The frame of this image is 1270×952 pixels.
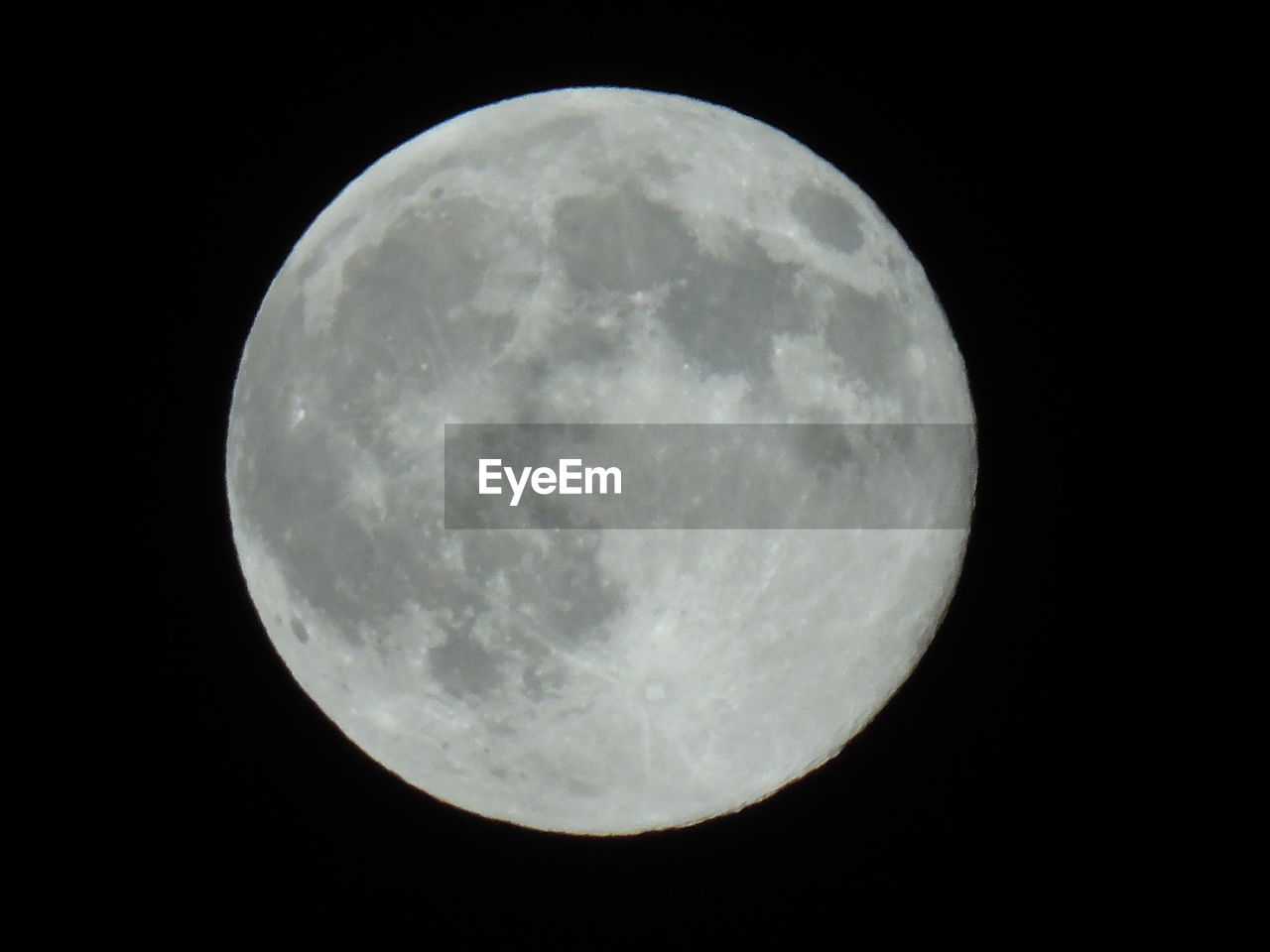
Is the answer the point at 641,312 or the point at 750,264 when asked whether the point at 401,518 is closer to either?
the point at 641,312

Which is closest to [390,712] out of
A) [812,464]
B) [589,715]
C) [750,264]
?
[589,715]

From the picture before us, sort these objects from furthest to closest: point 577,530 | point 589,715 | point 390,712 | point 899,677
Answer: point 899,677, point 390,712, point 589,715, point 577,530

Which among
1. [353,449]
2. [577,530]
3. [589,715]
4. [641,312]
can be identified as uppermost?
[641,312]

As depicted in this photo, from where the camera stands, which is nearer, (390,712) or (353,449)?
(353,449)

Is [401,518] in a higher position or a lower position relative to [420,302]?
lower

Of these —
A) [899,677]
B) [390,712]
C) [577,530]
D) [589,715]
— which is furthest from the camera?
[899,677]

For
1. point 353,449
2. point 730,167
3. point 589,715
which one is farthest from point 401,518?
point 730,167
